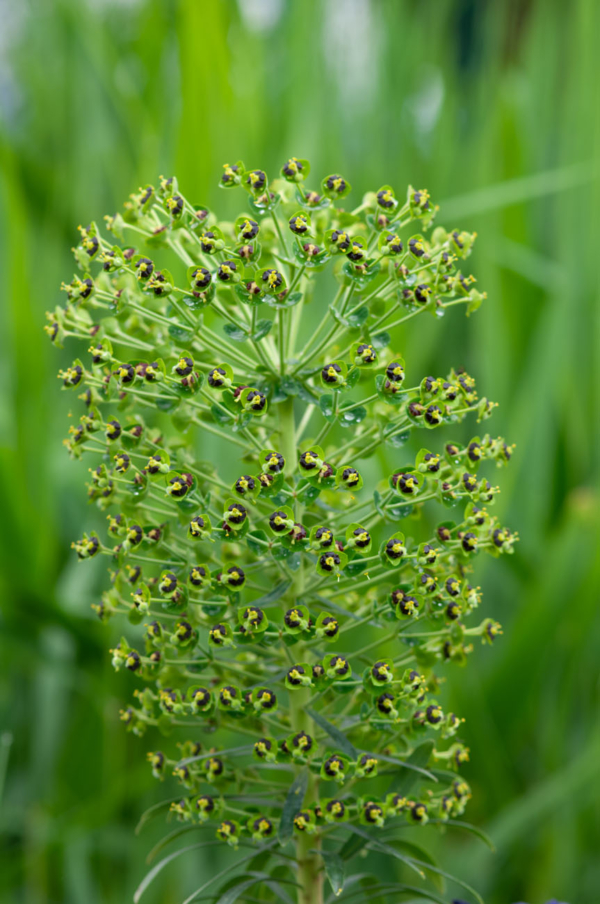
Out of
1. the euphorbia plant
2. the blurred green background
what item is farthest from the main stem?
the blurred green background

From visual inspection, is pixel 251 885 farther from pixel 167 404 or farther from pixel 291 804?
pixel 167 404

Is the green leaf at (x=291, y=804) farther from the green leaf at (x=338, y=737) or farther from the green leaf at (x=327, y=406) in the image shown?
the green leaf at (x=327, y=406)

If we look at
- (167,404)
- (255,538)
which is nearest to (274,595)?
(255,538)

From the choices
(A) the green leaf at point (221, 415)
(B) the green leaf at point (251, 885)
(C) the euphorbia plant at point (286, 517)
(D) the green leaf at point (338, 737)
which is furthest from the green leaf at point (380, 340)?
(B) the green leaf at point (251, 885)

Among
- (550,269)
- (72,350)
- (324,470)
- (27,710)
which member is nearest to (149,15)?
(72,350)

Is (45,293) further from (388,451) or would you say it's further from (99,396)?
(99,396)

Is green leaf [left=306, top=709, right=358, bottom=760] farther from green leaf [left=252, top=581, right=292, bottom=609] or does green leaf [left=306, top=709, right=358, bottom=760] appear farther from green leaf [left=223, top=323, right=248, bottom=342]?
green leaf [left=223, top=323, right=248, bottom=342]
